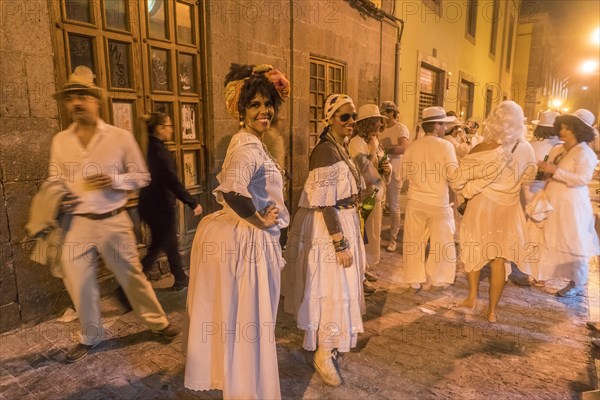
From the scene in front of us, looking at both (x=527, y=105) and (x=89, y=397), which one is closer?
(x=89, y=397)

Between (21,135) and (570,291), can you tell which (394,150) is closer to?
(570,291)

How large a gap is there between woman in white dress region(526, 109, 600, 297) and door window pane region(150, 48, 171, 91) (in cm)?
417

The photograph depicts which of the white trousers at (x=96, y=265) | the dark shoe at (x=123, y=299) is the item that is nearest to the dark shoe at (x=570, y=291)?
the white trousers at (x=96, y=265)

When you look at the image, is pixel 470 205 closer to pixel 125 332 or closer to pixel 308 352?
pixel 308 352

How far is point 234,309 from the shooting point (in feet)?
7.66

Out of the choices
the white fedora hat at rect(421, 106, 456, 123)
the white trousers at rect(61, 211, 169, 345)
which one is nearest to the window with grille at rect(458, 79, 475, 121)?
the white fedora hat at rect(421, 106, 456, 123)

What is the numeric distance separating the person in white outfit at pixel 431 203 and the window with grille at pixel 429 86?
7851mm

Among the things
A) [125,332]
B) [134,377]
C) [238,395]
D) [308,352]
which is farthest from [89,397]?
[308,352]

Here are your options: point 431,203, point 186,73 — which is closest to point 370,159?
point 431,203

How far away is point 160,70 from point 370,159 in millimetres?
2557

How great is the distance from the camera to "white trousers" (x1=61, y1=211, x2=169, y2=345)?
294 cm

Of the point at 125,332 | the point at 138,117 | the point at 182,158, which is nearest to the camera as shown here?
the point at 125,332

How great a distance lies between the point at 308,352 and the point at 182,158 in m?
2.81

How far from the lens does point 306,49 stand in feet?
22.1
